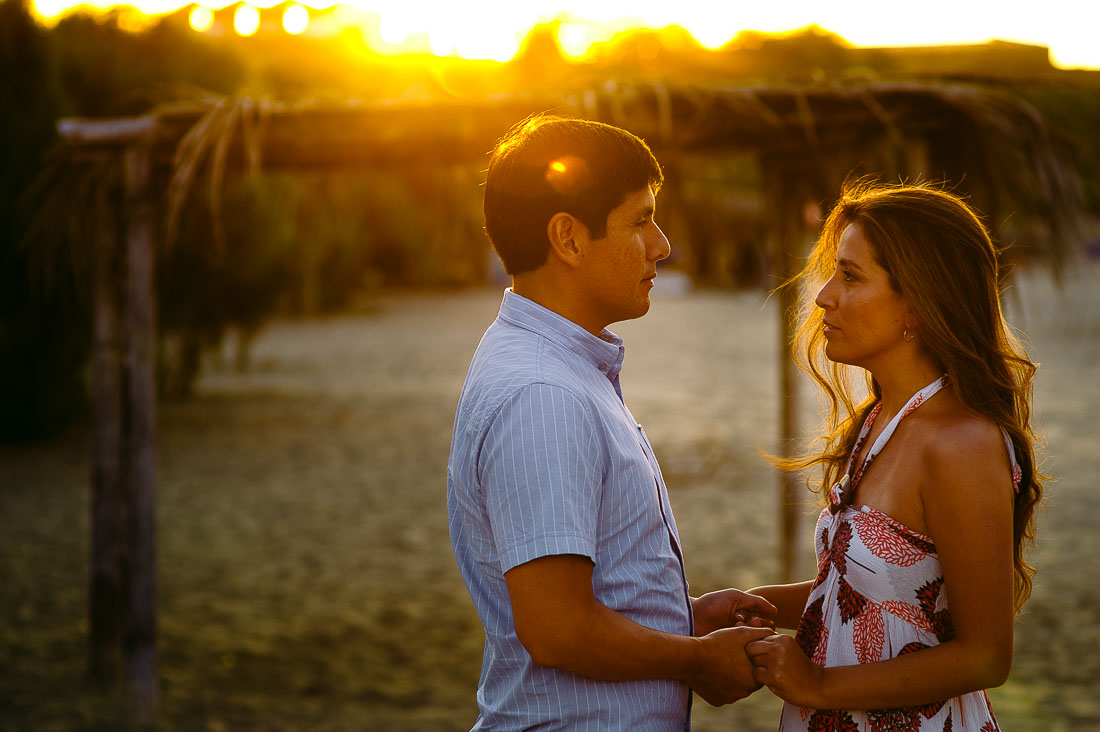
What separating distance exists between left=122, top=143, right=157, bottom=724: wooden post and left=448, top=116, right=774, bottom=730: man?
3710 mm

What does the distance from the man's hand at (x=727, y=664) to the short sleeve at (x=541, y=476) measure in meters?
0.36

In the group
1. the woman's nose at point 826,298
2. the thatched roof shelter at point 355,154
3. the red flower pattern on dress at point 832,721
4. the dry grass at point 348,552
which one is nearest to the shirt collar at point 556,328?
the woman's nose at point 826,298

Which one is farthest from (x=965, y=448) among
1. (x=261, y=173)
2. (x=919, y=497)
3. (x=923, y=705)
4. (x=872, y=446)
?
(x=261, y=173)

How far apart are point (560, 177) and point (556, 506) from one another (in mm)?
568

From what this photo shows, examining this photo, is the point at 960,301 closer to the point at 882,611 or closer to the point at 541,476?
the point at 882,611

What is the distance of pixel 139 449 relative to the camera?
523cm

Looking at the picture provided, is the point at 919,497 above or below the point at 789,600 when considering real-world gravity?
above

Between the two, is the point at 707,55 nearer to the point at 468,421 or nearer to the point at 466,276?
the point at 468,421

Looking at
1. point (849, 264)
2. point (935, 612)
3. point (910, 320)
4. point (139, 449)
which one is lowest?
point (139, 449)

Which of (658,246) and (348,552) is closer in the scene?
(658,246)

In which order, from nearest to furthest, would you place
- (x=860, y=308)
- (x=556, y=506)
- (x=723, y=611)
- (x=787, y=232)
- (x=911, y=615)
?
(x=556, y=506), (x=911, y=615), (x=860, y=308), (x=723, y=611), (x=787, y=232)

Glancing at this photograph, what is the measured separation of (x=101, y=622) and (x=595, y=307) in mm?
4506

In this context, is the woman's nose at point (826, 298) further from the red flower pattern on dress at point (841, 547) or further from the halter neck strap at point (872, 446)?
the red flower pattern on dress at point (841, 547)

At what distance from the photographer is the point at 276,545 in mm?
8703
